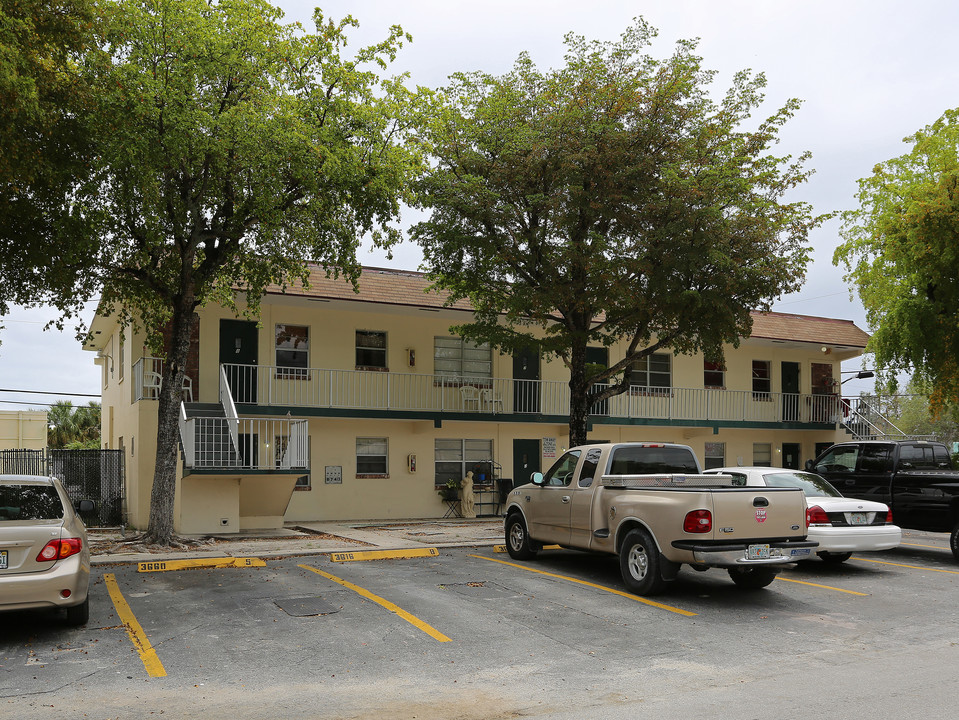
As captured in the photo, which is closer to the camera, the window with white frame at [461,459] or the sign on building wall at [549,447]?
the window with white frame at [461,459]

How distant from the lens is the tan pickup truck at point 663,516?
9.59 m

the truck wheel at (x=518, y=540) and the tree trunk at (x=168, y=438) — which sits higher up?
the tree trunk at (x=168, y=438)

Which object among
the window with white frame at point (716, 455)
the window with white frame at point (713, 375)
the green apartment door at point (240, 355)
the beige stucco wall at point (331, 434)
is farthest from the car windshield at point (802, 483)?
the window with white frame at point (716, 455)

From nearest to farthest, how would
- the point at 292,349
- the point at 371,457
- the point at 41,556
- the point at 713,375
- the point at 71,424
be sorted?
the point at 41,556, the point at 292,349, the point at 371,457, the point at 713,375, the point at 71,424

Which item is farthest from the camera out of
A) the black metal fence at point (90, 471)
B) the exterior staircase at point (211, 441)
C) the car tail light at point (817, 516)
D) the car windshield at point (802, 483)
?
the black metal fence at point (90, 471)

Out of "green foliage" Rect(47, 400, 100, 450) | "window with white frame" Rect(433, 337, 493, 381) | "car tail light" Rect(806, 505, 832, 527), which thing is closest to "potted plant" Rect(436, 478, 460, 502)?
"window with white frame" Rect(433, 337, 493, 381)

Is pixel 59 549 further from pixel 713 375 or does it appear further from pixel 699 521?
pixel 713 375

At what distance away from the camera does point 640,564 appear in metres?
10.3

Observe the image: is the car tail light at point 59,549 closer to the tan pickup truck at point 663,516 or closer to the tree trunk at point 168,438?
the tan pickup truck at point 663,516

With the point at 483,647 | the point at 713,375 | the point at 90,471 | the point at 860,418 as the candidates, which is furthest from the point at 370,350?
the point at 860,418

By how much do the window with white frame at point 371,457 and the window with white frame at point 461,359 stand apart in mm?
2516

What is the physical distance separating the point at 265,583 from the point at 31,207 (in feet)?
20.8

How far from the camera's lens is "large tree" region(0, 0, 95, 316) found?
9.52m

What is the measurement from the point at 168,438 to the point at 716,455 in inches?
735
